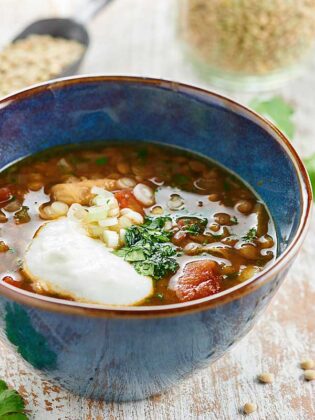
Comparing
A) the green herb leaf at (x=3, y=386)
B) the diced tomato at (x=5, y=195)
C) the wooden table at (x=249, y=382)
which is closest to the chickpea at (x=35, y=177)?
the diced tomato at (x=5, y=195)

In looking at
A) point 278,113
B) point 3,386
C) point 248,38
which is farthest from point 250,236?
point 248,38

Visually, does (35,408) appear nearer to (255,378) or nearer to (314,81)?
(255,378)

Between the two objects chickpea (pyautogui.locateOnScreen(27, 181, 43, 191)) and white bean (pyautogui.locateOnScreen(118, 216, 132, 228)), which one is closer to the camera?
white bean (pyautogui.locateOnScreen(118, 216, 132, 228))

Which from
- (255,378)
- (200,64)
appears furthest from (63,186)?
(200,64)

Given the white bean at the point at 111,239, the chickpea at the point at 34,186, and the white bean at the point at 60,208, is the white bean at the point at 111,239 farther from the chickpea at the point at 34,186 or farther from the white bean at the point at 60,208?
the chickpea at the point at 34,186

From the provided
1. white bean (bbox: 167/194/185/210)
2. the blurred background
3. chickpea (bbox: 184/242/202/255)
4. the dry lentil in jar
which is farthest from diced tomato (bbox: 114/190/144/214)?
the dry lentil in jar

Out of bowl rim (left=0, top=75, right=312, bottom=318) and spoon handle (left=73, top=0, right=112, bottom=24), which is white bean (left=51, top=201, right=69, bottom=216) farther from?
spoon handle (left=73, top=0, right=112, bottom=24)

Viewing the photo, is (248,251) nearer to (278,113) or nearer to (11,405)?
(11,405)
